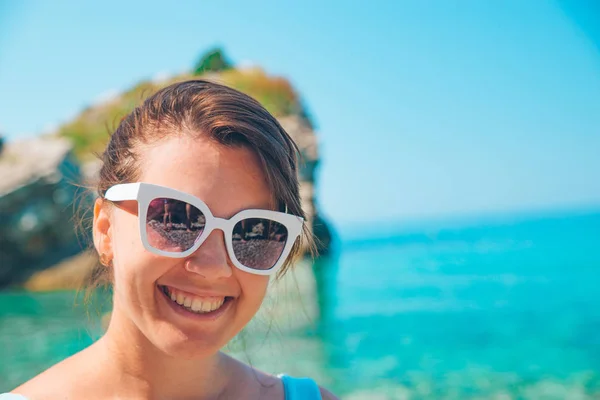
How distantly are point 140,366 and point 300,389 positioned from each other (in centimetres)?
49

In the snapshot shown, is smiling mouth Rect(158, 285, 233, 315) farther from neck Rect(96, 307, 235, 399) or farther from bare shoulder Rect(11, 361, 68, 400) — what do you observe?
bare shoulder Rect(11, 361, 68, 400)

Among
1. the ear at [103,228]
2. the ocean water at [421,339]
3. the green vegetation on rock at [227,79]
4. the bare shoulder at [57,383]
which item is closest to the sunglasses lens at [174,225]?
the ear at [103,228]

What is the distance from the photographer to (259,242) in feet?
4.53

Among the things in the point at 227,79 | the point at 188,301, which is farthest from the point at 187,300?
the point at 227,79

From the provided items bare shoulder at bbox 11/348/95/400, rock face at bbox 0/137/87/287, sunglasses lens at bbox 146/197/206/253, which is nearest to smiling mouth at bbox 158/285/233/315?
sunglasses lens at bbox 146/197/206/253

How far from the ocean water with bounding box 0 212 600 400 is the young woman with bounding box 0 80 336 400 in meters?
2.18

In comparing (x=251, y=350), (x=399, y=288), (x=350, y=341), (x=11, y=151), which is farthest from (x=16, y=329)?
(x=399, y=288)

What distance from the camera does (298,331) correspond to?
1069cm

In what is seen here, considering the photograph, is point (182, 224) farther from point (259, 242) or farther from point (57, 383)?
point (57, 383)

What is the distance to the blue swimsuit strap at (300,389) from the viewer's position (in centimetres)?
164

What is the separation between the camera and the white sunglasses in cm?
→ 129

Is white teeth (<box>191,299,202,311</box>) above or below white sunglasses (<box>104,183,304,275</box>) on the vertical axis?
below

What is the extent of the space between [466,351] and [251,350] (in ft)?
12.6

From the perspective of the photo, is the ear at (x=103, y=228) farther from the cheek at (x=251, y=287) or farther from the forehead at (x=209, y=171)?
the cheek at (x=251, y=287)
